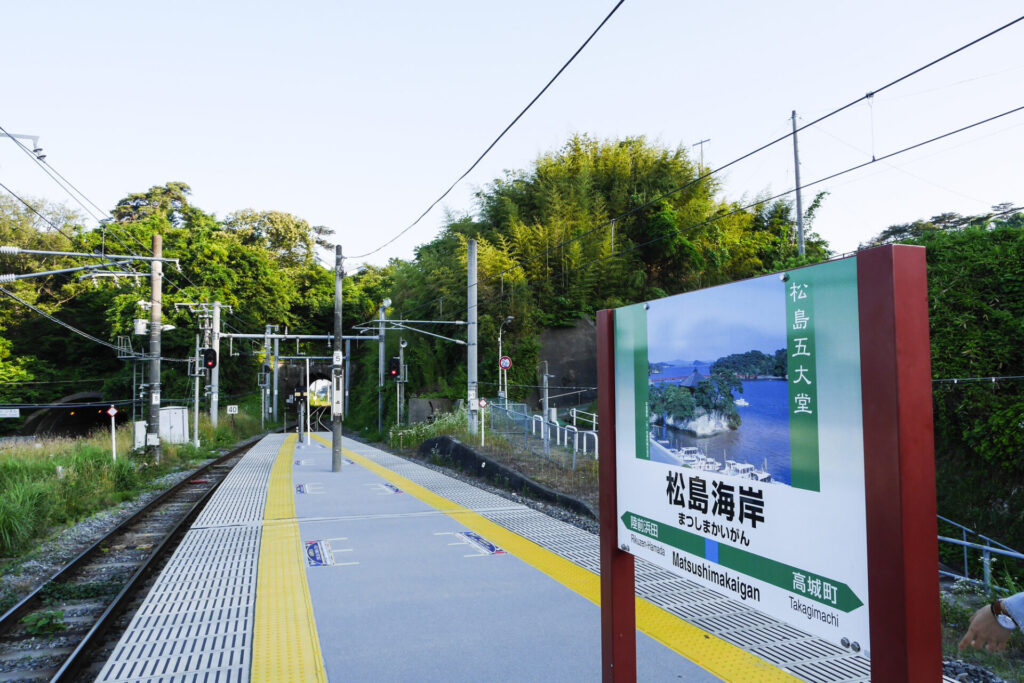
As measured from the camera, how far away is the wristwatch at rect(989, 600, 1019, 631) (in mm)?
2625

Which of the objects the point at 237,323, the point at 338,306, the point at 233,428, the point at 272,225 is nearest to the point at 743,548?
the point at 338,306

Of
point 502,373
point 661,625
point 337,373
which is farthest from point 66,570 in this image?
point 502,373

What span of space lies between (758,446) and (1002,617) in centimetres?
126

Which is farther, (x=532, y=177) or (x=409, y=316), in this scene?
(x=409, y=316)

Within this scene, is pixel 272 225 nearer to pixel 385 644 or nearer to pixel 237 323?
pixel 237 323

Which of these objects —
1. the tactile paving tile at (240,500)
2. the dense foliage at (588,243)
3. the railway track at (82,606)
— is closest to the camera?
the railway track at (82,606)

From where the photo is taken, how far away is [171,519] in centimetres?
1107

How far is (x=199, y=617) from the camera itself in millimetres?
5094

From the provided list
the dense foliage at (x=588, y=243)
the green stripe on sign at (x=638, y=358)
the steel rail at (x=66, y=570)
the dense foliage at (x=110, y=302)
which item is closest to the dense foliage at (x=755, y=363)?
the green stripe on sign at (x=638, y=358)

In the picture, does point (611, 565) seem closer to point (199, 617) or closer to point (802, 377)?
point (802, 377)

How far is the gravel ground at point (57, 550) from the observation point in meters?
7.20

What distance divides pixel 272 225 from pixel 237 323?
1933cm

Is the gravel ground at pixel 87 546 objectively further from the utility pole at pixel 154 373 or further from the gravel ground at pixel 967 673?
the utility pole at pixel 154 373

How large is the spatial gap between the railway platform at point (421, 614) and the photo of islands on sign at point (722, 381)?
1.86m
